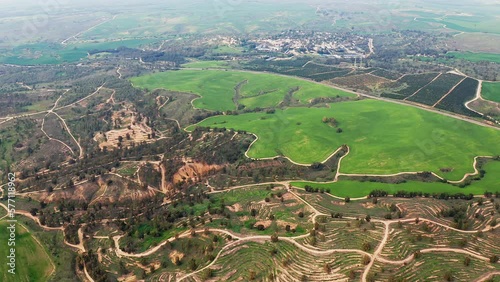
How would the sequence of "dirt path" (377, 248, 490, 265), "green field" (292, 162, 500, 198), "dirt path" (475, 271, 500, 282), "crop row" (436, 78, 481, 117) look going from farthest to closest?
1. "crop row" (436, 78, 481, 117)
2. "green field" (292, 162, 500, 198)
3. "dirt path" (377, 248, 490, 265)
4. "dirt path" (475, 271, 500, 282)

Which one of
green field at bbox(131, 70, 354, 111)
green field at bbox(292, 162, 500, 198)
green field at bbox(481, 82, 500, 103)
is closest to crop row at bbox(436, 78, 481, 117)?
green field at bbox(481, 82, 500, 103)

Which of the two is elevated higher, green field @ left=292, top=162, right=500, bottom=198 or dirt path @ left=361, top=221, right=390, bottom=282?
dirt path @ left=361, top=221, right=390, bottom=282

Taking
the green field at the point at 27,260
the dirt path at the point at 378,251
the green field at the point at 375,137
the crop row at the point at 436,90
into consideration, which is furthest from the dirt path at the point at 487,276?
the crop row at the point at 436,90

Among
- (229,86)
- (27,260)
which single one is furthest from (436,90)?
(27,260)

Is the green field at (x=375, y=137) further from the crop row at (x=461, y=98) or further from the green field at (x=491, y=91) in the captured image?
the green field at (x=491, y=91)

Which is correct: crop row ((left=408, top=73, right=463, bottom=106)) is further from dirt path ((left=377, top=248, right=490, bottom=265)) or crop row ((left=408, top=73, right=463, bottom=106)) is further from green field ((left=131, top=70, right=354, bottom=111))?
dirt path ((left=377, top=248, right=490, bottom=265))

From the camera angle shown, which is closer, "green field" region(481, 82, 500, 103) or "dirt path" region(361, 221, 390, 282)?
"dirt path" region(361, 221, 390, 282)
